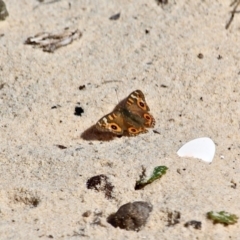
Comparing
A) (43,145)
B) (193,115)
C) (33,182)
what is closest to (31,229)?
(33,182)

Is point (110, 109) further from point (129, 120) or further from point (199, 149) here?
point (199, 149)

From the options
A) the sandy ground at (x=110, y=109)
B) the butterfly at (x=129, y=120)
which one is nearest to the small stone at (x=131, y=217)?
the sandy ground at (x=110, y=109)

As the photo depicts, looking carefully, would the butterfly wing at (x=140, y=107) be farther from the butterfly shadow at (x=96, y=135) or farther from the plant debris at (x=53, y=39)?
the plant debris at (x=53, y=39)

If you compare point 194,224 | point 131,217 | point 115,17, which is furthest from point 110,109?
point 194,224

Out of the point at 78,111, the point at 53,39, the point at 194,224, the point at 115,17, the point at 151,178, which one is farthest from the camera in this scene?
the point at 115,17

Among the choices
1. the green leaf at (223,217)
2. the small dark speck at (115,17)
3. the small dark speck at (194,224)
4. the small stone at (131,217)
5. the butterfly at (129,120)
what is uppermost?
the green leaf at (223,217)

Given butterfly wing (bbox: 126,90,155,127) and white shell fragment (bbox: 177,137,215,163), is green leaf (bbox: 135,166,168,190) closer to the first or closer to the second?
white shell fragment (bbox: 177,137,215,163)

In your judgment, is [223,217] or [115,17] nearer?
[223,217]

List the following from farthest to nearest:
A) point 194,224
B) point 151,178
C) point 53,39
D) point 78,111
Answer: point 53,39, point 78,111, point 151,178, point 194,224

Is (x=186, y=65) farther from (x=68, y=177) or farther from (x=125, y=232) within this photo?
(x=125, y=232)
